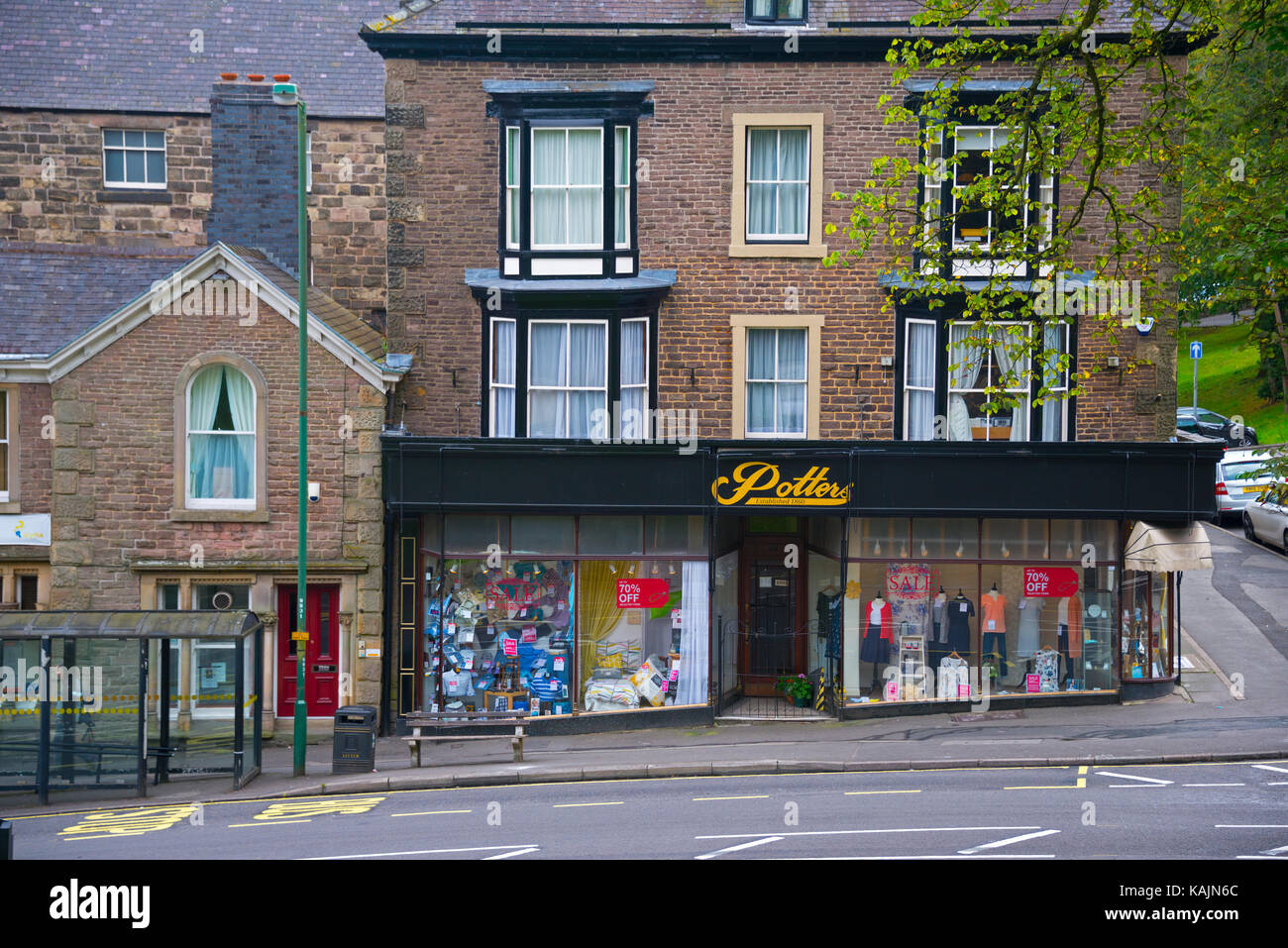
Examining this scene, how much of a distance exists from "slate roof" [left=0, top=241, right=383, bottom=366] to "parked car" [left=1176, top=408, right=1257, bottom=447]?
28.5 metres

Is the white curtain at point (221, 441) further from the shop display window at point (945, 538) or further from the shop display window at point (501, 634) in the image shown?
the shop display window at point (945, 538)

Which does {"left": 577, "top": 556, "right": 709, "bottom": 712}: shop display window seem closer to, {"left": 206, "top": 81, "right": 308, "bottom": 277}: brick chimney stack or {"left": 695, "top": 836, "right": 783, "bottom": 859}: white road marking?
{"left": 695, "top": 836, "right": 783, "bottom": 859}: white road marking

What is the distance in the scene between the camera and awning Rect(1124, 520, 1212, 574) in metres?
20.6

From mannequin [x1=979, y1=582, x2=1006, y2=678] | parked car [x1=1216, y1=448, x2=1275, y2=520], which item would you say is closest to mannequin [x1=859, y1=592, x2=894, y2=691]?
mannequin [x1=979, y1=582, x2=1006, y2=678]

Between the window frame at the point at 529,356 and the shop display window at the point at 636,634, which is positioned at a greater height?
the window frame at the point at 529,356

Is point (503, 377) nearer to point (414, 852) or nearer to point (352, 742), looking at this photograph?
point (352, 742)

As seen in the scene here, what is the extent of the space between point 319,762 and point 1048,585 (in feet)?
40.6

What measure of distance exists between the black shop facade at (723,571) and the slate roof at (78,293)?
3491mm

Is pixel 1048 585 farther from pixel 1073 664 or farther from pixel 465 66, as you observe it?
pixel 465 66

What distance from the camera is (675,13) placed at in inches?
831

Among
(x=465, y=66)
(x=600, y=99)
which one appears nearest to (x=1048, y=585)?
(x=600, y=99)

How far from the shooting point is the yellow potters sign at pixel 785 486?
20.7 meters

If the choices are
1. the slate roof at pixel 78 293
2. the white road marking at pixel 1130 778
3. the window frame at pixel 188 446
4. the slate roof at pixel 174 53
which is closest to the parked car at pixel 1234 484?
the white road marking at pixel 1130 778

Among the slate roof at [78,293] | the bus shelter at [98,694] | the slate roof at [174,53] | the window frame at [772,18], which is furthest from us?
the slate roof at [174,53]
